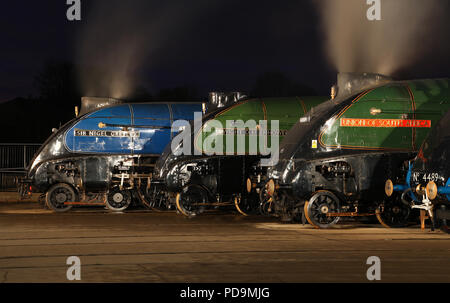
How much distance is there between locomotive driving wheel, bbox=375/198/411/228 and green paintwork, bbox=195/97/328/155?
4780 millimetres

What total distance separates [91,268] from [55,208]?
1237cm

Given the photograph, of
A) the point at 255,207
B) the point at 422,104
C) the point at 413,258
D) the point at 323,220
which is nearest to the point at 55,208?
the point at 255,207

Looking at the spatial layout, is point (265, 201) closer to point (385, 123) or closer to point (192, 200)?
point (192, 200)

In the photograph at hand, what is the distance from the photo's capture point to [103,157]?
2178cm

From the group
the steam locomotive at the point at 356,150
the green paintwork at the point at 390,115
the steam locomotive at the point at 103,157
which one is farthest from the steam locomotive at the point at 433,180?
the steam locomotive at the point at 103,157

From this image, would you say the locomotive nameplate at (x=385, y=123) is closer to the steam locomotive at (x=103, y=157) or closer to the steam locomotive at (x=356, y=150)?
the steam locomotive at (x=356, y=150)

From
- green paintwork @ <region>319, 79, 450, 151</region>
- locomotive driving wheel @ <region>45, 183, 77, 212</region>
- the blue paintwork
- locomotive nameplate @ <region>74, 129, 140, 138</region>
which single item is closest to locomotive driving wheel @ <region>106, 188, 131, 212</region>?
locomotive driving wheel @ <region>45, 183, 77, 212</region>

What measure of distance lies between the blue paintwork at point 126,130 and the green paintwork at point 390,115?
307 inches

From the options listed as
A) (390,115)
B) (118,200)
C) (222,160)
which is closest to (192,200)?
(222,160)

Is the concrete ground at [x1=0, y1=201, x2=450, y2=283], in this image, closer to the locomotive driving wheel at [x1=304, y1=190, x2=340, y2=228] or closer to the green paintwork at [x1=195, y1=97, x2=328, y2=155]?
the locomotive driving wheel at [x1=304, y1=190, x2=340, y2=228]

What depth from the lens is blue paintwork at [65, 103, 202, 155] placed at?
21750 millimetres

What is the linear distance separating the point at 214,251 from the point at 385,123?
5811mm
